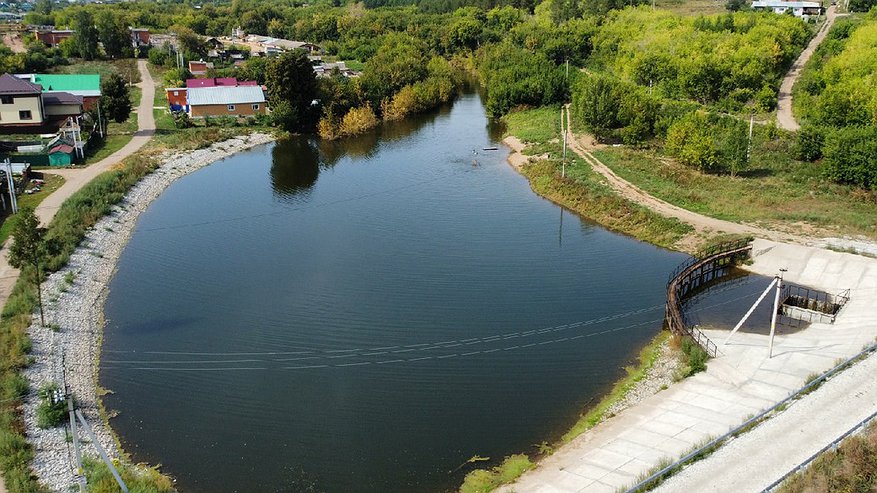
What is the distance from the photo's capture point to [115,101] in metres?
60.4

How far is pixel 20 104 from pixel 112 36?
134ft

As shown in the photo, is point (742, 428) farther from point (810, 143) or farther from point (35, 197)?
point (35, 197)

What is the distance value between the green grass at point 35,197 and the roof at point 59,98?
15.7 meters

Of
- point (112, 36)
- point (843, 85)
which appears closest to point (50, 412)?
point (843, 85)

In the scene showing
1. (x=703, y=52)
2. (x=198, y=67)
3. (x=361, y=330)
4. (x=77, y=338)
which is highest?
(x=703, y=52)

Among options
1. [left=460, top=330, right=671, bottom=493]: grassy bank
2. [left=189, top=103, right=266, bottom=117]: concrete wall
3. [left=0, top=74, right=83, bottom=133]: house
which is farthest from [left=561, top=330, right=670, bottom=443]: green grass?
[left=0, top=74, right=83, bottom=133]: house

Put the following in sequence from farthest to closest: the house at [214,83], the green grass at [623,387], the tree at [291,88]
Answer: the house at [214,83]
the tree at [291,88]
the green grass at [623,387]

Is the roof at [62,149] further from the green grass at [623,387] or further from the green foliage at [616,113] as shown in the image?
the green grass at [623,387]

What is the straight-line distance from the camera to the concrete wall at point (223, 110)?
65.3 m

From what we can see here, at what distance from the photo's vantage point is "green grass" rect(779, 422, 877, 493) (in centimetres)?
1770

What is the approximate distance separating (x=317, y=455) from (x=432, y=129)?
49.0 metres

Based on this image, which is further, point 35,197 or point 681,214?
point 35,197

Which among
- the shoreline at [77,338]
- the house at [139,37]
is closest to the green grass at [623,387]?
the shoreline at [77,338]

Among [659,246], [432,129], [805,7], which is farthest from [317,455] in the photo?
[805,7]
